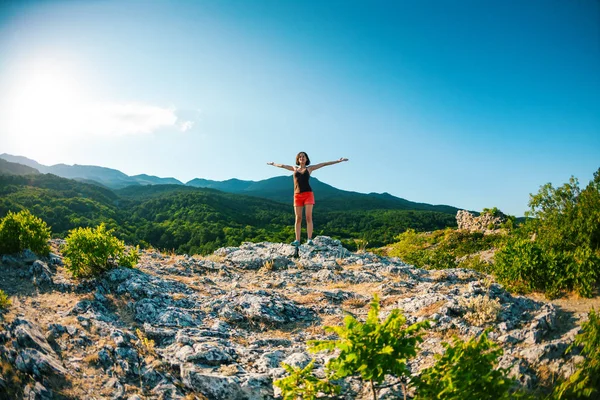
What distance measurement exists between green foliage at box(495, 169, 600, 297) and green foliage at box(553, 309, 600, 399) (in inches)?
111

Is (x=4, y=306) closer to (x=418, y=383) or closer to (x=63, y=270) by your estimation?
(x=63, y=270)

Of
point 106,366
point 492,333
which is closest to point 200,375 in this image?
point 106,366

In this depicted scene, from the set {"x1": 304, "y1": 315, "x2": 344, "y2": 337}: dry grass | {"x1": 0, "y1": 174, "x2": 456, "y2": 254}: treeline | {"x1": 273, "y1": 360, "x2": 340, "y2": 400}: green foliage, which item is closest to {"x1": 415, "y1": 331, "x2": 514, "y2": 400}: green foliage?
{"x1": 273, "y1": 360, "x2": 340, "y2": 400}: green foliage

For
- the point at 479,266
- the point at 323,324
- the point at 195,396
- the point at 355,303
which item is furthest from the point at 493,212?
the point at 195,396

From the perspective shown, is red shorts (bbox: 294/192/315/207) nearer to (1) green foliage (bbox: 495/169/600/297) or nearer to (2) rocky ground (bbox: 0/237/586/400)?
(2) rocky ground (bbox: 0/237/586/400)

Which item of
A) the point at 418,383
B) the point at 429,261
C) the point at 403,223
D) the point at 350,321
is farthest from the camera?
the point at 403,223

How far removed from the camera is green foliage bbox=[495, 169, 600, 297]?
23.0 feet

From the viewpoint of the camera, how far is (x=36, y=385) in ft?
15.1

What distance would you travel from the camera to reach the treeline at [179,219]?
52969 mm

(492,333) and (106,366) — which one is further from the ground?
Answer: (492,333)

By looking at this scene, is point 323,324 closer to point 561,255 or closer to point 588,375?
point 588,375

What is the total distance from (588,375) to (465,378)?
68.1 inches

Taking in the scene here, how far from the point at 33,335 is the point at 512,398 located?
7.17 metres

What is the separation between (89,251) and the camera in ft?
28.4
